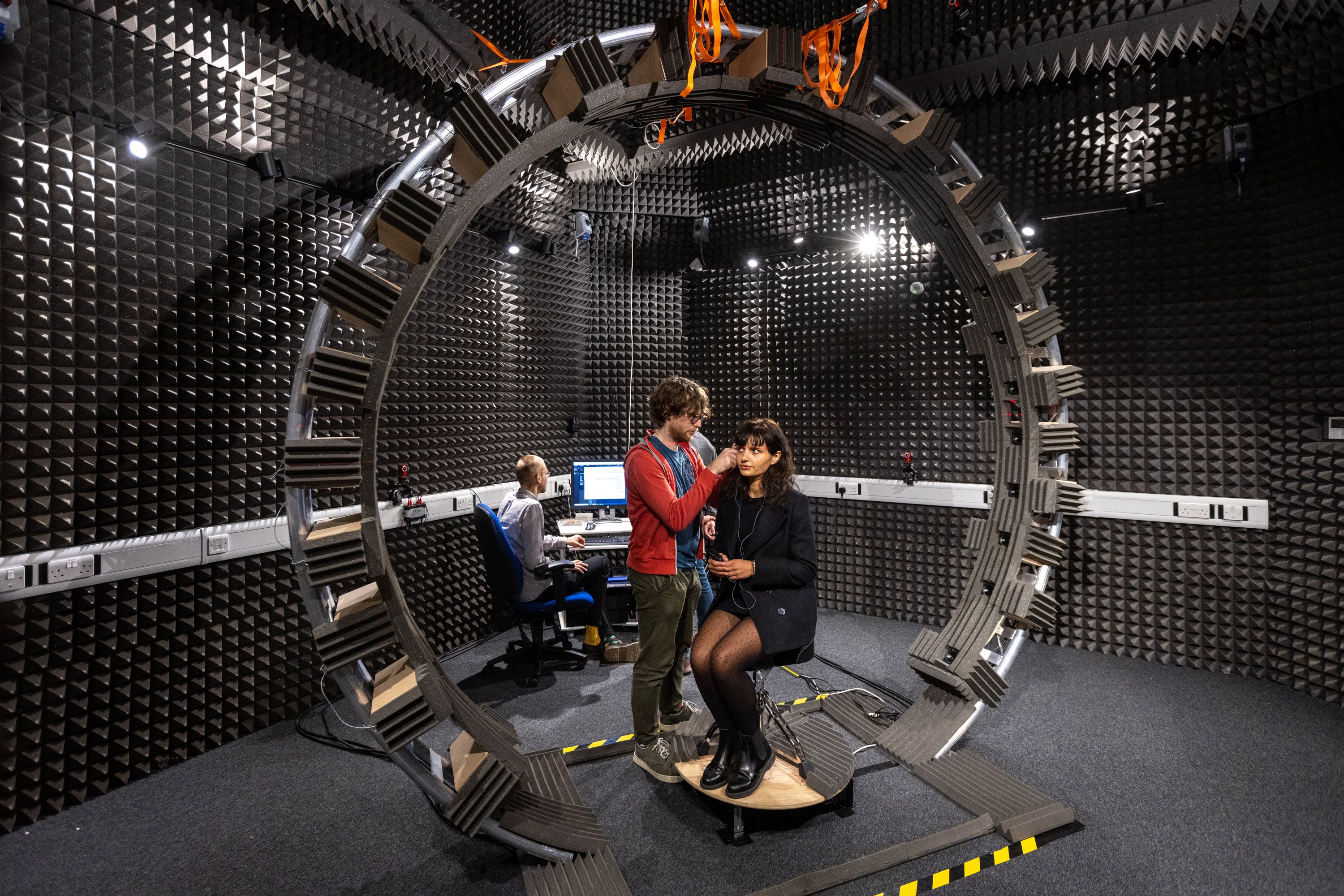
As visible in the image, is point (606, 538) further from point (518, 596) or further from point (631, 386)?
point (631, 386)

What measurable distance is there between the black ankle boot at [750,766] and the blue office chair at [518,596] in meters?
1.90

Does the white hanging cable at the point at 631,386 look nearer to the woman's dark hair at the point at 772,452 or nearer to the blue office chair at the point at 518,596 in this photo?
the blue office chair at the point at 518,596

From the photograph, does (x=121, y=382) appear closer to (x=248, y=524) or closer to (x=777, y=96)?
(x=248, y=524)

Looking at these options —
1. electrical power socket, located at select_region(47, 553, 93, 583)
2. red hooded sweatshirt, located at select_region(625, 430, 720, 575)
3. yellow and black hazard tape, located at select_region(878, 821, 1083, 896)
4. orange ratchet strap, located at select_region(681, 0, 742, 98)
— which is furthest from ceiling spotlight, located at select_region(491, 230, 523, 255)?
yellow and black hazard tape, located at select_region(878, 821, 1083, 896)

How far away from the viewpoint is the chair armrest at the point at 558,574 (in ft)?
14.3

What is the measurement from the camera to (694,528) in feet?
11.5

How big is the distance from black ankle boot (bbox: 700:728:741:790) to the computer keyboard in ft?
7.69

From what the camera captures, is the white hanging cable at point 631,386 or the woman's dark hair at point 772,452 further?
the white hanging cable at point 631,386

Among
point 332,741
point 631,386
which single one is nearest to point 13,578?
point 332,741

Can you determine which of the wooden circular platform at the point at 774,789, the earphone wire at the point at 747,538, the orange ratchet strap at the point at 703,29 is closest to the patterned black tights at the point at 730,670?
the earphone wire at the point at 747,538

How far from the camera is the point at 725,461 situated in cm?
293

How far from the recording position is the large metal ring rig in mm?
2277

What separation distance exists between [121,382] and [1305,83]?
731cm

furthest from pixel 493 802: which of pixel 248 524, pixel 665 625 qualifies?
pixel 248 524
